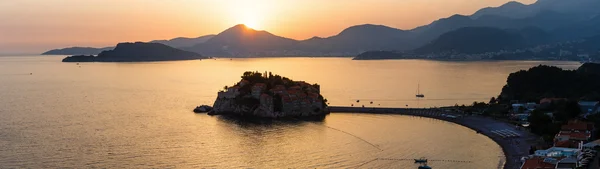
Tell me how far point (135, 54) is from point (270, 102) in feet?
399

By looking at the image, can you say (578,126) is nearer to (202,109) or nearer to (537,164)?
(537,164)

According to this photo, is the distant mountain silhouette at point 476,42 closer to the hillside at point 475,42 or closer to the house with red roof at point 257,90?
the hillside at point 475,42

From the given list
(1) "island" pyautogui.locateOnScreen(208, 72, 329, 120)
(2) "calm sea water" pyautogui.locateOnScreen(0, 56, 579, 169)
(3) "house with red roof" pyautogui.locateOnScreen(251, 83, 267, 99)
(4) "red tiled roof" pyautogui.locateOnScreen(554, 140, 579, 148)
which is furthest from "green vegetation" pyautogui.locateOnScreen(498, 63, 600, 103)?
(3) "house with red roof" pyautogui.locateOnScreen(251, 83, 267, 99)

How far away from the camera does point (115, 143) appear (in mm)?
25016

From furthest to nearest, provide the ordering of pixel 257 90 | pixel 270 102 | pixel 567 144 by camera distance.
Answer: pixel 257 90 < pixel 270 102 < pixel 567 144

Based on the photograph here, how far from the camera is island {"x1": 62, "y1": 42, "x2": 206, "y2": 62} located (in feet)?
468

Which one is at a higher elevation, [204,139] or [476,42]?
[476,42]

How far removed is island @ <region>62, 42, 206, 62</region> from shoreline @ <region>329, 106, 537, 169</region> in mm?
117736

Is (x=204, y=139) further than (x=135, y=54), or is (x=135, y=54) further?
(x=135, y=54)

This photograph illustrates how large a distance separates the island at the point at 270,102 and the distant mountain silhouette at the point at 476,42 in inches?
5236

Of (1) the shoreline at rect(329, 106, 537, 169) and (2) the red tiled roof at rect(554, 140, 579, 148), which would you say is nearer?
(2) the red tiled roof at rect(554, 140, 579, 148)

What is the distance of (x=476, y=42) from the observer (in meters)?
168

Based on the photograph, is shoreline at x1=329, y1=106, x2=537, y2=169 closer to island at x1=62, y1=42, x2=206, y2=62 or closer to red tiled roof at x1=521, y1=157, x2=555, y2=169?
red tiled roof at x1=521, y1=157, x2=555, y2=169

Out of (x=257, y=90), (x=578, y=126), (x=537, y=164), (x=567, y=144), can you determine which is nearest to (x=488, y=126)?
(x=578, y=126)
